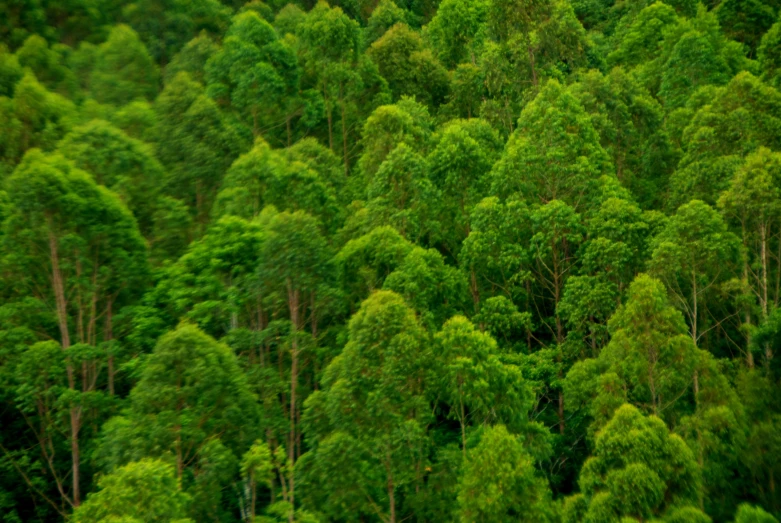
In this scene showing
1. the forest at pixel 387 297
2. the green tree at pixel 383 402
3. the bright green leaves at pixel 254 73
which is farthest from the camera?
the bright green leaves at pixel 254 73

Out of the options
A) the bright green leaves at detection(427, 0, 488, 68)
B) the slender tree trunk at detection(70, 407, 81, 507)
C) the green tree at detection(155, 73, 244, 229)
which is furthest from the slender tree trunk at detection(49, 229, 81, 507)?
the bright green leaves at detection(427, 0, 488, 68)

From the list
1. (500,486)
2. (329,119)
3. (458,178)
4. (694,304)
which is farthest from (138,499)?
(329,119)

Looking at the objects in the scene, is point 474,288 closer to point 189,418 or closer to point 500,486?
point 500,486

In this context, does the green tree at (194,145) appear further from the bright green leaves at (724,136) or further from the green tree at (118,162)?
the bright green leaves at (724,136)

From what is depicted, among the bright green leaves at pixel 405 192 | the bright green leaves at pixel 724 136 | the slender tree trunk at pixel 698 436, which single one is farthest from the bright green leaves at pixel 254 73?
the slender tree trunk at pixel 698 436

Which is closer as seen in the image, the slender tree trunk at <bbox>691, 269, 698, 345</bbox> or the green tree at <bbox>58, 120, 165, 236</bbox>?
the slender tree trunk at <bbox>691, 269, 698, 345</bbox>

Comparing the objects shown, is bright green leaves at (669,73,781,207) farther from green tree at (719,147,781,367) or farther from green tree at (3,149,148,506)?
green tree at (3,149,148,506)

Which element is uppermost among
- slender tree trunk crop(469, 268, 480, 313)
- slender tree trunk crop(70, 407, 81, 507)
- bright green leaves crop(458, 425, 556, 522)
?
slender tree trunk crop(469, 268, 480, 313)
